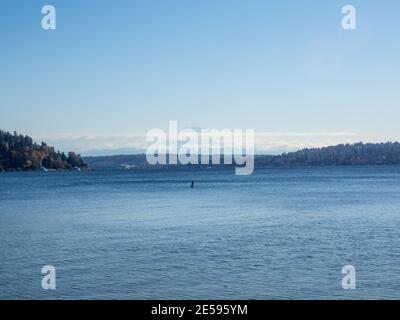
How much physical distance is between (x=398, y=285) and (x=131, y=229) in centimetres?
2337

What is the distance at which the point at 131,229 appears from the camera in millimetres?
42062

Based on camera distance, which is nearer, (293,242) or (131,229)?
(293,242)

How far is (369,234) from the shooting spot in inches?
1489

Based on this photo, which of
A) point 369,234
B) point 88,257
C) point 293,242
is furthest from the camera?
point 369,234

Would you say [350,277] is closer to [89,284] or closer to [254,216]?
Answer: [89,284]

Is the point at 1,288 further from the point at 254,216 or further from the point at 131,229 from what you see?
the point at 254,216

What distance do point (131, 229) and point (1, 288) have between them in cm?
1915
